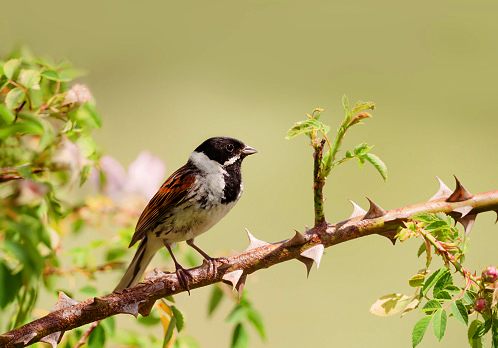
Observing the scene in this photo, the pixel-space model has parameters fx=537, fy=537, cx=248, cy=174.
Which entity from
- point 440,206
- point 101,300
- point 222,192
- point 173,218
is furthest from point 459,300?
point 173,218

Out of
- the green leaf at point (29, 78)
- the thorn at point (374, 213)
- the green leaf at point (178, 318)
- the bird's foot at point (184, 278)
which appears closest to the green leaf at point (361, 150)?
the thorn at point (374, 213)

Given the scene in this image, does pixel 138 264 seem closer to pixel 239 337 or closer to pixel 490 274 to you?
pixel 239 337

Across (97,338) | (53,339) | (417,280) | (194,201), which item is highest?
(417,280)

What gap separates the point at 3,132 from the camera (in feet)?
3.62

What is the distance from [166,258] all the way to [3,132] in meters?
0.91

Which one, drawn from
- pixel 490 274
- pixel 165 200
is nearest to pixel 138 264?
pixel 165 200

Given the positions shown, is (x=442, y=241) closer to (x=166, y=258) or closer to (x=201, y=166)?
(x=201, y=166)

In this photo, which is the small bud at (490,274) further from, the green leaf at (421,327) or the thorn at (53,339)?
the thorn at (53,339)

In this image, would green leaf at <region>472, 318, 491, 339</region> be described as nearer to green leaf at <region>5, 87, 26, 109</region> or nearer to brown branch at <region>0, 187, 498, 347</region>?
brown branch at <region>0, 187, 498, 347</region>

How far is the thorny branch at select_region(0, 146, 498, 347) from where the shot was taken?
104 cm

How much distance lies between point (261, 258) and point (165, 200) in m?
0.61

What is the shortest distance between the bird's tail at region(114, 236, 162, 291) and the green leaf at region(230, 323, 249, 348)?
1.08 ft

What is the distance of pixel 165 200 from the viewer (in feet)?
5.31

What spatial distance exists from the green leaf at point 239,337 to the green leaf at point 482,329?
781 mm
